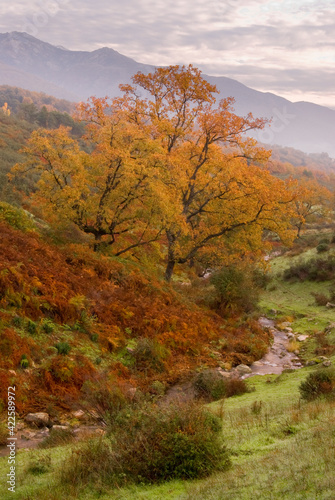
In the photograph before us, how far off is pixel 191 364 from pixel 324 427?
7.63 meters

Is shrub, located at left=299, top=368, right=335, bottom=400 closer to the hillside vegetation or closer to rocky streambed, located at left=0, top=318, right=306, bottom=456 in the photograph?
the hillside vegetation

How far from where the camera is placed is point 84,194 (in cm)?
1792

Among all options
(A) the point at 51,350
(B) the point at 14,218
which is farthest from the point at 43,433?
(B) the point at 14,218

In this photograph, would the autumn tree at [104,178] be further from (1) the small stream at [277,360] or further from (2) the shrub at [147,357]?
(1) the small stream at [277,360]

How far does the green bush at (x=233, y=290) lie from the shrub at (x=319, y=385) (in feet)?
37.1

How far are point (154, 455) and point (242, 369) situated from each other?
29.1 ft

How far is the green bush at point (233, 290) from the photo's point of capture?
20.1m

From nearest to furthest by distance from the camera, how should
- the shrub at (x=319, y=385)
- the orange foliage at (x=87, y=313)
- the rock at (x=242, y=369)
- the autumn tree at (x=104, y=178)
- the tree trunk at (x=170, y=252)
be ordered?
the shrub at (x=319, y=385) → the orange foliage at (x=87, y=313) → the rock at (x=242, y=369) → the autumn tree at (x=104, y=178) → the tree trunk at (x=170, y=252)

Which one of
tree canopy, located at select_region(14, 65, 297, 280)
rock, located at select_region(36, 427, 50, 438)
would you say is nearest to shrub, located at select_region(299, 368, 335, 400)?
rock, located at select_region(36, 427, 50, 438)

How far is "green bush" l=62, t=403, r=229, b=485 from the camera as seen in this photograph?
4941mm

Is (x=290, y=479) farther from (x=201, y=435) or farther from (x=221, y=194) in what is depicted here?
(x=221, y=194)

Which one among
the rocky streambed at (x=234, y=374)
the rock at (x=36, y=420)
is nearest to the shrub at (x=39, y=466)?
the rocky streambed at (x=234, y=374)

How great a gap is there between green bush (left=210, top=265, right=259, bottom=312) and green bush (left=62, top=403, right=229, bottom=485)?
14.8 meters

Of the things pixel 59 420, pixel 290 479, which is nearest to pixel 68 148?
pixel 59 420
